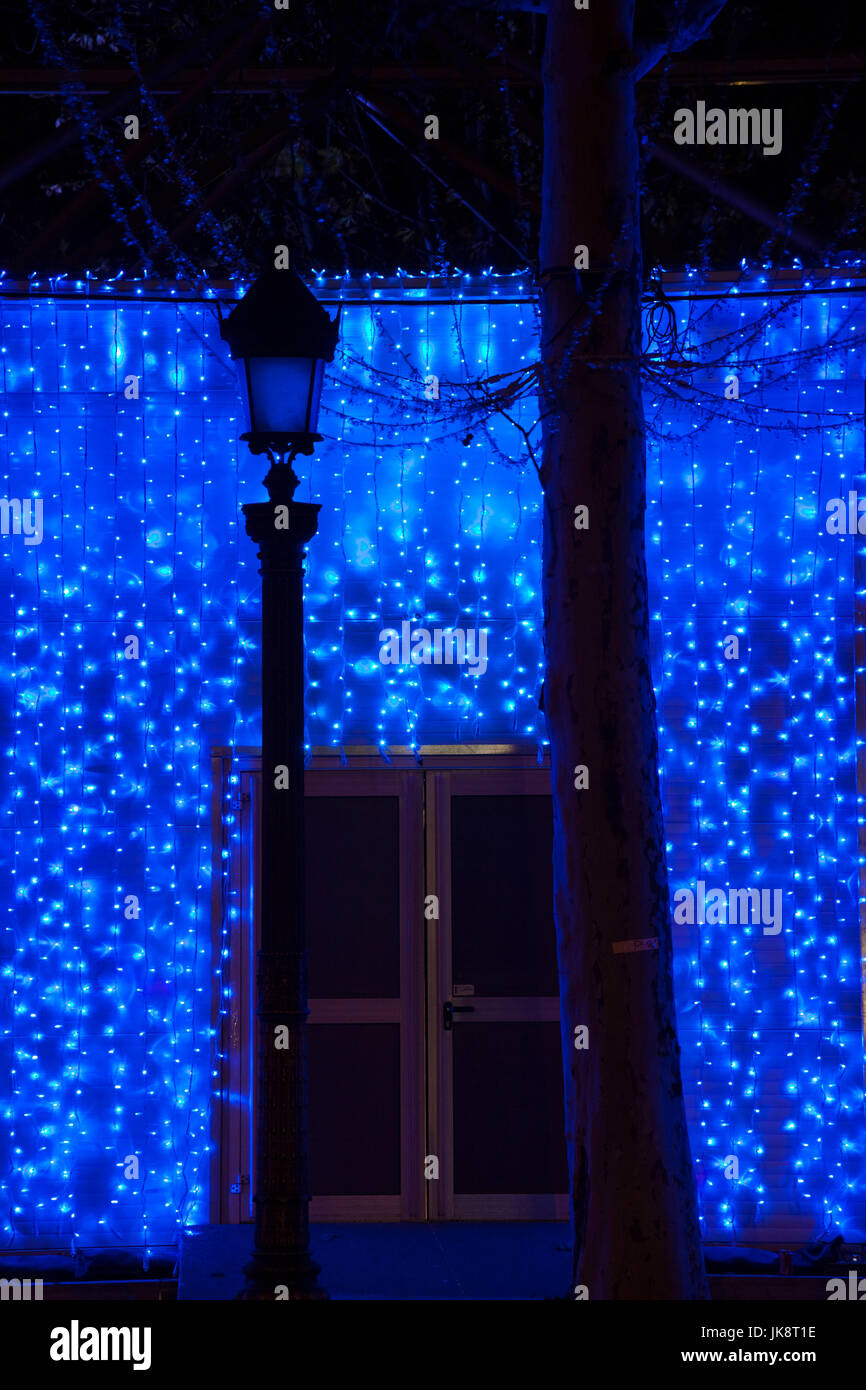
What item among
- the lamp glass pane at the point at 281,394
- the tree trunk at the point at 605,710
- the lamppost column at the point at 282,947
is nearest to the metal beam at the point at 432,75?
the tree trunk at the point at 605,710

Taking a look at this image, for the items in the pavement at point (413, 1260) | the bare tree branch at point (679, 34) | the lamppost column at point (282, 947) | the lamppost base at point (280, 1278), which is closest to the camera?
the lamppost base at point (280, 1278)

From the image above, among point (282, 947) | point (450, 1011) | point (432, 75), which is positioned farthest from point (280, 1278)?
point (432, 75)

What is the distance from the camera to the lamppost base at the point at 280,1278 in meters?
5.63

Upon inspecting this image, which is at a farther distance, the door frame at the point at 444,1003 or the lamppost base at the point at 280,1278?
the door frame at the point at 444,1003

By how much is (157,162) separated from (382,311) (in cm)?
210

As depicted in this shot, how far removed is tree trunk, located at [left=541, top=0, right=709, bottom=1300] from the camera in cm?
586

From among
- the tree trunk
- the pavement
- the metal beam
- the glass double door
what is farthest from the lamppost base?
A: the metal beam

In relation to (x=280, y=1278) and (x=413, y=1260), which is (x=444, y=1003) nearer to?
(x=413, y=1260)

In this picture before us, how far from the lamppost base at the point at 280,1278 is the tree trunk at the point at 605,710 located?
3.32 feet

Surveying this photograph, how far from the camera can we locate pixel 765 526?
8.68 metres

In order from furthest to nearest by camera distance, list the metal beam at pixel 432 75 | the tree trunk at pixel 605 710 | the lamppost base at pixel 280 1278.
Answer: the metal beam at pixel 432 75 → the tree trunk at pixel 605 710 → the lamppost base at pixel 280 1278

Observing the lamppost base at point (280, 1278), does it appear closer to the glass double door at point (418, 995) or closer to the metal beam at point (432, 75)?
the glass double door at point (418, 995)
